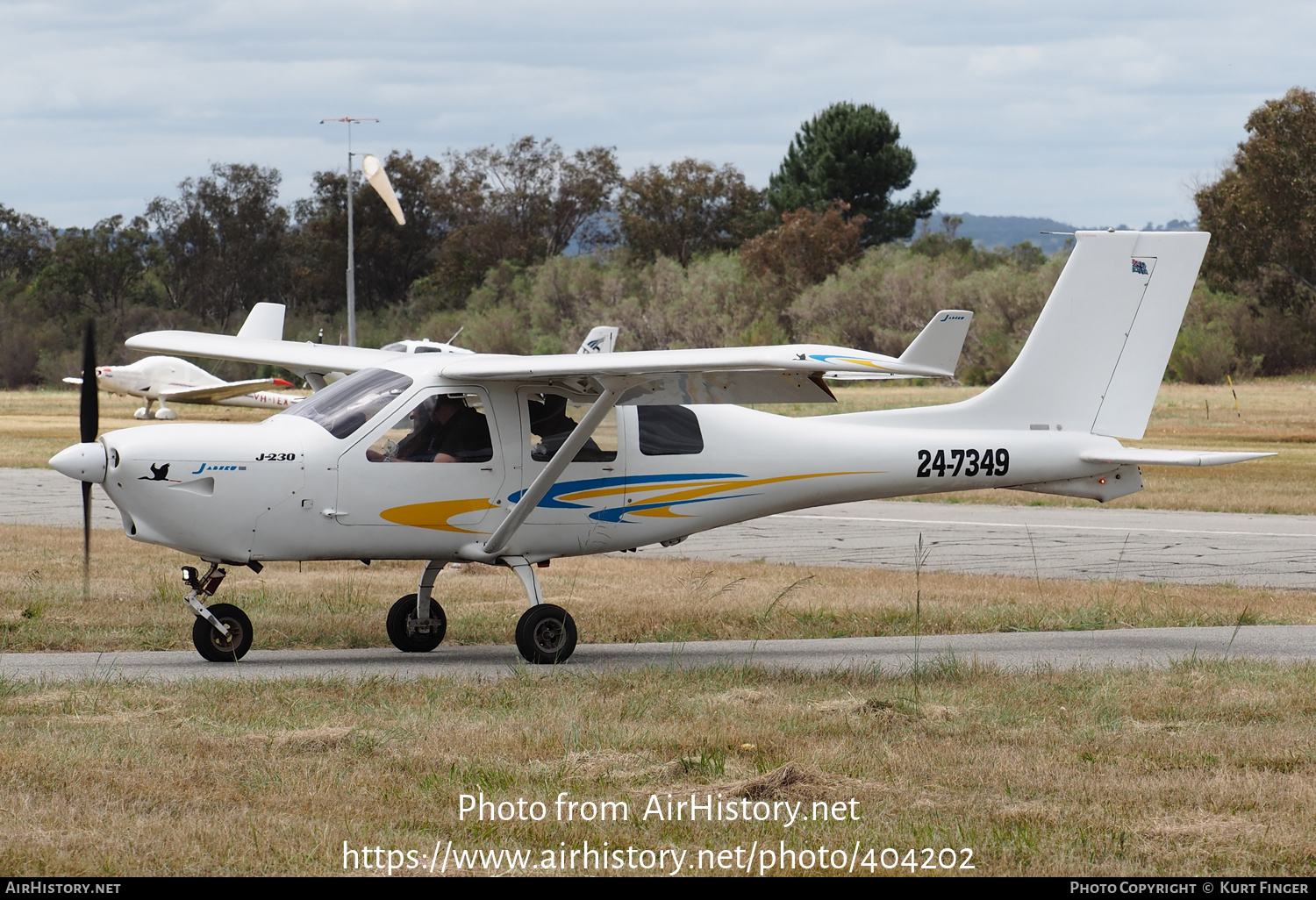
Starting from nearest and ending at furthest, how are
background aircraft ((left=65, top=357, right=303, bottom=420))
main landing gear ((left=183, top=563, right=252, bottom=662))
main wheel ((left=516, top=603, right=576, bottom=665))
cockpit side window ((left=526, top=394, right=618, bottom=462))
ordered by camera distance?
1. main landing gear ((left=183, top=563, right=252, bottom=662))
2. main wheel ((left=516, top=603, right=576, bottom=665))
3. cockpit side window ((left=526, top=394, right=618, bottom=462))
4. background aircraft ((left=65, top=357, right=303, bottom=420))

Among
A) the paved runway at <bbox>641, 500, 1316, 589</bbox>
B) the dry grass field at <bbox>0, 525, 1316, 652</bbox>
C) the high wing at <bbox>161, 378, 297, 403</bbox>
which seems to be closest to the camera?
the dry grass field at <bbox>0, 525, 1316, 652</bbox>

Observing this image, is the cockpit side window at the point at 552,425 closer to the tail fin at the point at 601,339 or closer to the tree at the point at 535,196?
the tail fin at the point at 601,339

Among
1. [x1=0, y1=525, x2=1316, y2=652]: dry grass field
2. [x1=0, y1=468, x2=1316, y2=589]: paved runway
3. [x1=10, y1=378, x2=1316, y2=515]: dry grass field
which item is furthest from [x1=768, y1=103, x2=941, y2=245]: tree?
[x1=0, y1=525, x2=1316, y2=652]: dry grass field

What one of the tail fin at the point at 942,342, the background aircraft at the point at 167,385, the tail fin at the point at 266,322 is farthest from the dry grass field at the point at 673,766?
the background aircraft at the point at 167,385

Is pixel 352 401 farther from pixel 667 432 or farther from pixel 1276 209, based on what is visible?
pixel 1276 209

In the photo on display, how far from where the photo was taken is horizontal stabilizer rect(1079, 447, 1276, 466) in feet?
38.2

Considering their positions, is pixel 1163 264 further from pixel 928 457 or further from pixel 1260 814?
pixel 1260 814

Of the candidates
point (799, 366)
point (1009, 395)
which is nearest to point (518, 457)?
point (799, 366)

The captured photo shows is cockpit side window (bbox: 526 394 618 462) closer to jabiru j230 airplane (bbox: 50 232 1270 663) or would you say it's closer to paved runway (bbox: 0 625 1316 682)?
jabiru j230 airplane (bbox: 50 232 1270 663)

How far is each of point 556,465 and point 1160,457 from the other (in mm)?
4984

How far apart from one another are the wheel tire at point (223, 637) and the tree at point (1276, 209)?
58.4 meters

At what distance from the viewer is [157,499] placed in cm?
968

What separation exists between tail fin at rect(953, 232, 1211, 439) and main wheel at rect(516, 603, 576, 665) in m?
4.16

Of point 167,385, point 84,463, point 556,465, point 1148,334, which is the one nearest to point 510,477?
point 556,465
